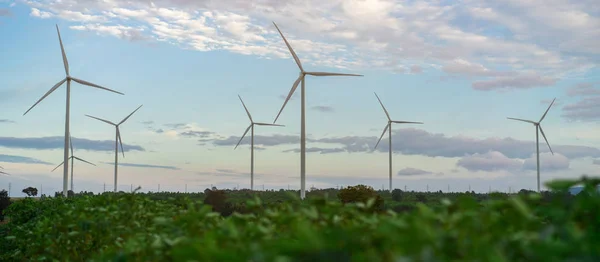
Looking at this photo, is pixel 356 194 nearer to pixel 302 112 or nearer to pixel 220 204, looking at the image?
pixel 220 204

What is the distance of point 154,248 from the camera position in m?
5.17

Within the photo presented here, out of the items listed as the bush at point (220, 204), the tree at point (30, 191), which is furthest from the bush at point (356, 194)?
the tree at point (30, 191)

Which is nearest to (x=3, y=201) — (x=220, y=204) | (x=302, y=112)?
(x=220, y=204)

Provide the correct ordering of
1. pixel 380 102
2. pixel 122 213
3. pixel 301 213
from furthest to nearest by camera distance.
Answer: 1. pixel 380 102
2. pixel 122 213
3. pixel 301 213

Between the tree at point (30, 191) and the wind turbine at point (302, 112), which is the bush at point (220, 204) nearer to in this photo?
the wind turbine at point (302, 112)

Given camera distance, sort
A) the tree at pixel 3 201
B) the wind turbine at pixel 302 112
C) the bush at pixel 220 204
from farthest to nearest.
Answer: the wind turbine at pixel 302 112 → the tree at pixel 3 201 → the bush at pixel 220 204

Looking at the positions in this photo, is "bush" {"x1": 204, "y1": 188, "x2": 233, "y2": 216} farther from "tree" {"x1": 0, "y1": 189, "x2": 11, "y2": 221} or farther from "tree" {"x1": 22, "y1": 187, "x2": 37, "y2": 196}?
"tree" {"x1": 22, "y1": 187, "x2": 37, "y2": 196}

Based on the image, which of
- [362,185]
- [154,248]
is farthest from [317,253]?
[362,185]

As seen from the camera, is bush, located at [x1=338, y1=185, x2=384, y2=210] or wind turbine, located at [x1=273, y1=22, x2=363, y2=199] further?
wind turbine, located at [x1=273, y1=22, x2=363, y2=199]

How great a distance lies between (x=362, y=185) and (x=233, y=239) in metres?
29.5

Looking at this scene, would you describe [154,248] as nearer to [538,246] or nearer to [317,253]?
[317,253]

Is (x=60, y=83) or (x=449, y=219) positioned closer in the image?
(x=449, y=219)

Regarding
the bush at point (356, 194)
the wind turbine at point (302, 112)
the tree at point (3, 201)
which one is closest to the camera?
the bush at point (356, 194)

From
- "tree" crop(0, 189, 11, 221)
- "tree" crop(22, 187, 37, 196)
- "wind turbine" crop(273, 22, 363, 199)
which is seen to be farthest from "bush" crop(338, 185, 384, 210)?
"tree" crop(22, 187, 37, 196)
